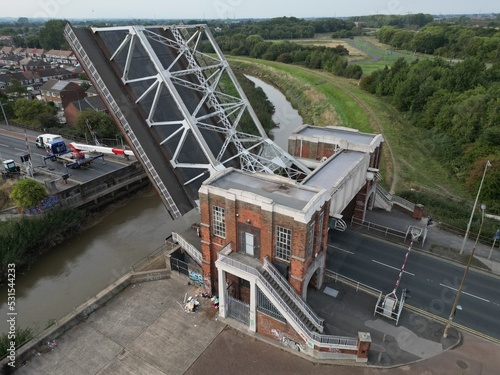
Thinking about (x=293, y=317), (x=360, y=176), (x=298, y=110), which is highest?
(x=360, y=176)

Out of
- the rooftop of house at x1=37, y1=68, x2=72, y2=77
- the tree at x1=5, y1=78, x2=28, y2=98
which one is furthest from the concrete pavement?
the rooftop of house at x1=37, y1=68, x2=72, y2=77

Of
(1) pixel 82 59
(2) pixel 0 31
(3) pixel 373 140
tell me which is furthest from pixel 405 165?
(2) pixel 0 31

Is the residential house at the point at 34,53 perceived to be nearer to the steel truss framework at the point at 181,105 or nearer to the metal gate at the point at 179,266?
the steel truss framework at the point at 181,105

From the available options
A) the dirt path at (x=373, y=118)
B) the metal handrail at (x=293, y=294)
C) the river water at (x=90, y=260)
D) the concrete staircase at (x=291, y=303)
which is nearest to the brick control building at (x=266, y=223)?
the metal handrail at (x=293, y=294)

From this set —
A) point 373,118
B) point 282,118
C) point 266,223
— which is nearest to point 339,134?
point 266,223

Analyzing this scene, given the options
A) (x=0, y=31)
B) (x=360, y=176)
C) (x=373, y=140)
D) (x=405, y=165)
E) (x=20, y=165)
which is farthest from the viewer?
(x=0, y=31)

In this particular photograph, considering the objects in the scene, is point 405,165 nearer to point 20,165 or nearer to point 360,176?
point 360,176

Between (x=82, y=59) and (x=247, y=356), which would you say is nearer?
(x=247, y=356)

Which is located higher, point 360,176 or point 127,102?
point 127,102
